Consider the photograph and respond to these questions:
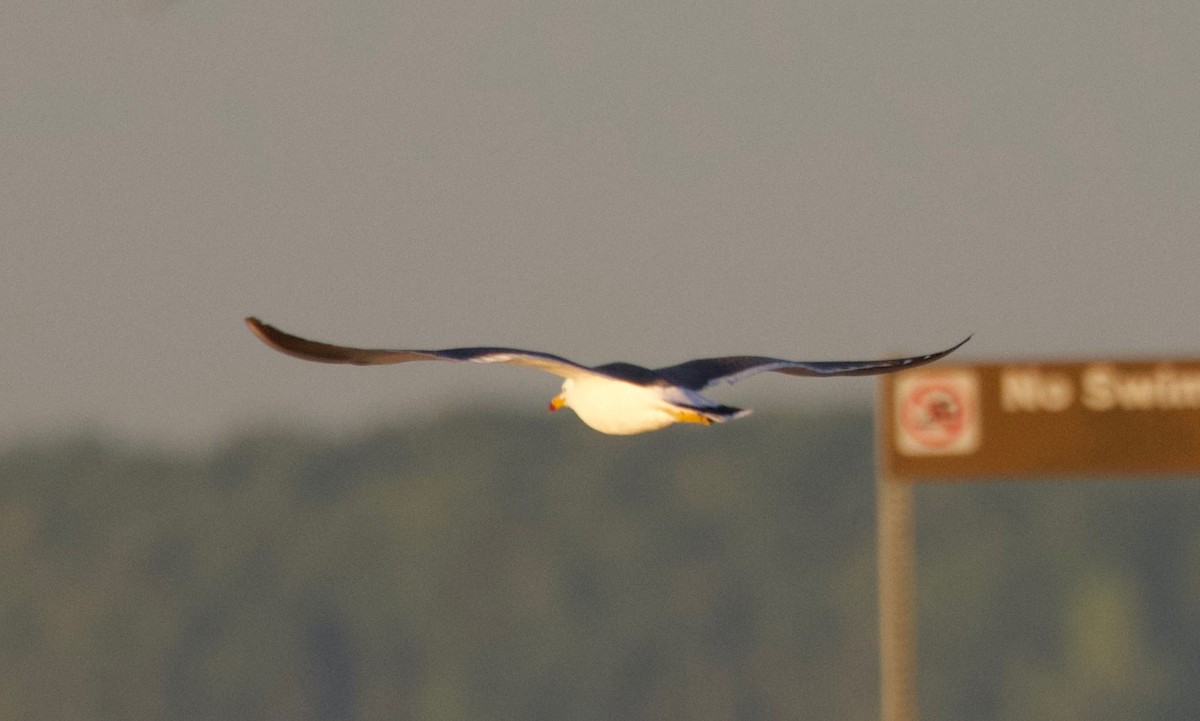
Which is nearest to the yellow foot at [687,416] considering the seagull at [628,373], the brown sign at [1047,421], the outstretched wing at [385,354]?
the seagull at [628,373]

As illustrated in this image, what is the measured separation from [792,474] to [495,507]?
10068 millimetres

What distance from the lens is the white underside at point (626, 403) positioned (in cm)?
1655

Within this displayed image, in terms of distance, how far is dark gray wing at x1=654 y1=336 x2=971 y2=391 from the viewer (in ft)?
56.8

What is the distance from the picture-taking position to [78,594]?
99.3 m

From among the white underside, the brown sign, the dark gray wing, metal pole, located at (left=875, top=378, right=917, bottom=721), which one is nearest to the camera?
the white underside

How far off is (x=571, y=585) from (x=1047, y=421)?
61.5 meters

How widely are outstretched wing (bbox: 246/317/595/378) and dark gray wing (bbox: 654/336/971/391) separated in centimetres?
123

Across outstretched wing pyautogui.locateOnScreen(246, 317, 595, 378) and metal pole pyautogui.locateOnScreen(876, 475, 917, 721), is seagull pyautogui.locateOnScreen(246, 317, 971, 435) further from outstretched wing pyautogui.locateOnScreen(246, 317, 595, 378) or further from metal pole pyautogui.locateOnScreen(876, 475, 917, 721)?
metal pole pyautogui.locateOnScreen(876, 475, 917, 721)

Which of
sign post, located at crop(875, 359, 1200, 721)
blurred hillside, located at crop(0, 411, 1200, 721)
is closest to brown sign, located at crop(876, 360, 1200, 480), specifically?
sign post, located at crop(875, 359, 1200, 721)

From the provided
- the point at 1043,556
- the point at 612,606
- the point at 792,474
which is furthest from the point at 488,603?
the point at 1043,556

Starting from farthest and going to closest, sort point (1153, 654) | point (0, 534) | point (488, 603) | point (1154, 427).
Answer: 1. point (0, 534)
2. point (488, 603)
3. point (1153, 654)
4. point (1154, 427)

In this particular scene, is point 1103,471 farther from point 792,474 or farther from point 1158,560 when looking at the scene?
point 792,474

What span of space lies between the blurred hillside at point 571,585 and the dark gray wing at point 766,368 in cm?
7278

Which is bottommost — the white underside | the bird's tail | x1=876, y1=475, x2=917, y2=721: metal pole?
the bird's tail
